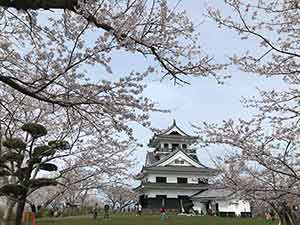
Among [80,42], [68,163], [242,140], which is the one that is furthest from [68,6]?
[68,163]

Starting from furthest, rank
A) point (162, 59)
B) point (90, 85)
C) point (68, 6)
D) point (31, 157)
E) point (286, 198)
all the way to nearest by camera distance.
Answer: point (31, 157), point (286, 198), point (90, 85), point (162, 59), point (68, 6)

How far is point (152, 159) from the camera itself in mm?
41812

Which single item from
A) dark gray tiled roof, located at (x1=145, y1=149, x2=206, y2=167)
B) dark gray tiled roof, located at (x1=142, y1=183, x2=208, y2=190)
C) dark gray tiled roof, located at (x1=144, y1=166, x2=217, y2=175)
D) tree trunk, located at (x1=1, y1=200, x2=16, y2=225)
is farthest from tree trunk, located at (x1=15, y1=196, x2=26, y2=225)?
dark gray tiled roof, located at (x1=145, y1=149, x2=206, y2=167)

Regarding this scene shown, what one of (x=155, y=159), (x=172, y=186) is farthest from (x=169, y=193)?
(x=155, y=159)

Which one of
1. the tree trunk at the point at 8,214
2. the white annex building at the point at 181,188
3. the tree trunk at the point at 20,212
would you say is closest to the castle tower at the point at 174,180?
the white annex building at the point at 181,188

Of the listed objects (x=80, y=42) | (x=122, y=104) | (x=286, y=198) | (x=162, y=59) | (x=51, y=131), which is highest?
(x=51, y=131)

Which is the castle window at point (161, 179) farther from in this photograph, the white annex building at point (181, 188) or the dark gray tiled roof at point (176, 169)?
the dark gray tiled roof at point (176, 169)

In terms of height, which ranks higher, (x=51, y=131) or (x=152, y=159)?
(x=152, y=159)

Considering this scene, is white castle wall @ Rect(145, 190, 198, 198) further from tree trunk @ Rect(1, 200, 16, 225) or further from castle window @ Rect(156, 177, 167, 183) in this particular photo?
tree trunk @ Rect(1, 200, 16, 225)

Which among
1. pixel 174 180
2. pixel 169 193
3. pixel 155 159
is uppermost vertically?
pixel 155 159

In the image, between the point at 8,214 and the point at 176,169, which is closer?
the point at 8,214

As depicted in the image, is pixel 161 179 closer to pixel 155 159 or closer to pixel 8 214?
pixel 155 159

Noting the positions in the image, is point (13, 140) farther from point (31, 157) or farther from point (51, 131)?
point (51, 131)

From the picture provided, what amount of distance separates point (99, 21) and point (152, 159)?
3779 cm
